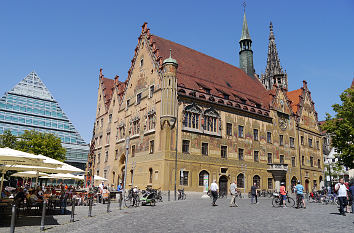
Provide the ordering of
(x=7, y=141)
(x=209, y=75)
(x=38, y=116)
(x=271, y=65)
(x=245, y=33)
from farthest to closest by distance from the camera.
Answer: (x=38, y=116) → (x=271, y=65) → (x=245, y=33) → (x=7, y=141) → (x=209, y=75)

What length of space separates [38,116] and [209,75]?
6984cm

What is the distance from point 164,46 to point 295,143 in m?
25.2

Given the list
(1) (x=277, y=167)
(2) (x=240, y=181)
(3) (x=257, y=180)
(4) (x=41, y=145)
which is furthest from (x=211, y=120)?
(4) (x=41, y=145)

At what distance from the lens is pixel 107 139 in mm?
46812

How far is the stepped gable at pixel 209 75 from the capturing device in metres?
37.4

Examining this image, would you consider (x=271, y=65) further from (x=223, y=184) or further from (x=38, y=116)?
(x=38, y=116)

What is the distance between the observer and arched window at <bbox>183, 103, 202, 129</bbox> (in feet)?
111


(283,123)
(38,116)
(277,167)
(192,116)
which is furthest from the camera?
(38,116)

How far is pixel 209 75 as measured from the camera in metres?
41.1

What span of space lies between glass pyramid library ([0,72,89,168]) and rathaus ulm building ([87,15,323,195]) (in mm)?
44430

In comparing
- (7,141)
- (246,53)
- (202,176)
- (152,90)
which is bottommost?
(202,176)

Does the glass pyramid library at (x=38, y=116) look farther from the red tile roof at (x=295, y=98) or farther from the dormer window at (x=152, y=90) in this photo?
the red tile roof at (x=295, y=98)

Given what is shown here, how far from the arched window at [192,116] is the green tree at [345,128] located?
14897 mm

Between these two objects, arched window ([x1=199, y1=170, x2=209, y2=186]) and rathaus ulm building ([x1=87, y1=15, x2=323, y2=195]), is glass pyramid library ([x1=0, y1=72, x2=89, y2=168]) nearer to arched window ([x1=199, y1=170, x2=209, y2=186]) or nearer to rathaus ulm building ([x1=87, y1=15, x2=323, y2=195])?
rathaus ulm building ([x1=87, y1=15, x2=323, y2=195])
